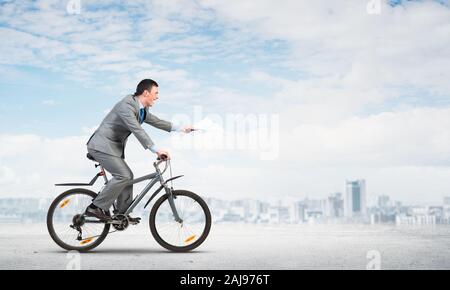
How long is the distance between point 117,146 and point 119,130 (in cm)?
20

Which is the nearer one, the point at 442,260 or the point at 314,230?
the point at 442,260

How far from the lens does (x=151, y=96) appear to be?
23.7 feet

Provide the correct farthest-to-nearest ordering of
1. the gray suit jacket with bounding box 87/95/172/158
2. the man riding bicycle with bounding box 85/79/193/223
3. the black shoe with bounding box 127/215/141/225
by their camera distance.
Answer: the black shoe with bounding box 127/215/141/225 → the man riding bicycle with bounding box 85/79/193/223 → the gray suit jacket with bounding box 87/95/172/158

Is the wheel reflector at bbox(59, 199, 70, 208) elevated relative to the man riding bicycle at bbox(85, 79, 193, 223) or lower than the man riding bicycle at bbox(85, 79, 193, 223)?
lower

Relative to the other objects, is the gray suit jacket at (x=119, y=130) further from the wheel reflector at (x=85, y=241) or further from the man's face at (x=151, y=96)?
the wheel reflector at (x=85, y=241)

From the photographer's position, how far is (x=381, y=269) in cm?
607

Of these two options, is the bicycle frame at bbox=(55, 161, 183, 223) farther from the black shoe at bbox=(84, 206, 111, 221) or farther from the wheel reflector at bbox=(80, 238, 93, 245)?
the wheel reflector at bbox=(80, 238, 93, 245)

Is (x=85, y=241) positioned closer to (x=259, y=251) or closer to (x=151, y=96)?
(x=151, y=96)

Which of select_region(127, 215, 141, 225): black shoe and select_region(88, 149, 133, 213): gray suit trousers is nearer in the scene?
select_region(88, 149, 133, 213): gray suit trousers

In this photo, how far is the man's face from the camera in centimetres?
719

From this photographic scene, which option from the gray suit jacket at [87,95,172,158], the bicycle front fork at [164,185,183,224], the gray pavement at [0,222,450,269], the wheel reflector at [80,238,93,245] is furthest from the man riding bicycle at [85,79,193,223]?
the gray pavement at [0,222,450,269]
